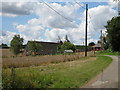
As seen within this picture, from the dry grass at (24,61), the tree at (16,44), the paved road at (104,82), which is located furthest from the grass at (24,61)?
the tree at (16,44)

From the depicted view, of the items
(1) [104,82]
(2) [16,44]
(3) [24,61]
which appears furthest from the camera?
(2) [16,44]

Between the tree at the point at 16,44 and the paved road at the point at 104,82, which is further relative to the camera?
the tree at the point at 16,44

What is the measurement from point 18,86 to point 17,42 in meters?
46.9

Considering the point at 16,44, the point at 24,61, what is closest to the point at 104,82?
the point at 24,61

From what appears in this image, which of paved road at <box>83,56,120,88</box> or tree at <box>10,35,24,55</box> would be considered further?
tree at <box>10,35,24,55</box>

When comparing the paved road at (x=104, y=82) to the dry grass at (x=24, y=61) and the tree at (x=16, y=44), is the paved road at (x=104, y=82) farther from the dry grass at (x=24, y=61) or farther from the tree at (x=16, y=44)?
the tree at (x=16, y=44)

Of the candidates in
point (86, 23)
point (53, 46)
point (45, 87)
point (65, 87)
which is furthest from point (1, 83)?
point (53, 46)

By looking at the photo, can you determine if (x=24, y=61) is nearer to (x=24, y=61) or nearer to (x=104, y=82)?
(x=24, y=61)

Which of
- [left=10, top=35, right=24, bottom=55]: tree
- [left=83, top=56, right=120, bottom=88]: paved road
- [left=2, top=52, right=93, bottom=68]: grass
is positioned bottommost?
[left=83, top=56, right=120, bottom=88]: paved road

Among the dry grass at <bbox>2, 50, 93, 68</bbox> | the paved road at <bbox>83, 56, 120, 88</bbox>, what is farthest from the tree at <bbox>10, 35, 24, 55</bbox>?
the paved road at <bbox>83, 56, 120, 88</bbox>

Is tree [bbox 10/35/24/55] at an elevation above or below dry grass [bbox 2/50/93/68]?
above

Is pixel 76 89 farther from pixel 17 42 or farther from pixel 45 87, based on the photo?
pixel 17 42

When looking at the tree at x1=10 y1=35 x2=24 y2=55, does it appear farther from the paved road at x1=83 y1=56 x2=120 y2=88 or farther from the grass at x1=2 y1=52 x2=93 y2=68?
the paved road at x1=83 y1=56 x2=120 y2=88

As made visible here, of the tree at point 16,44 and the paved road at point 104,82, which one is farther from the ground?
the tree at point 16,44
